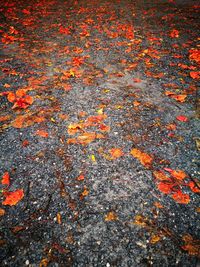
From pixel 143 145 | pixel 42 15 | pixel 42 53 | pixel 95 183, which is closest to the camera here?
pixel 95 183

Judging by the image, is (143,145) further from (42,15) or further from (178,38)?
(42,15)

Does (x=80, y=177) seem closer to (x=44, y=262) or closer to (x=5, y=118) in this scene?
(x=44, y=262)

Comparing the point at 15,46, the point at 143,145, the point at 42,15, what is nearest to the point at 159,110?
the point at 143,145

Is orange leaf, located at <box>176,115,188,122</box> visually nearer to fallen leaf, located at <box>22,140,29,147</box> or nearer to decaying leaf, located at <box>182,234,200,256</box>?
decaying leaf, located at <box>182,234,200,256</box>

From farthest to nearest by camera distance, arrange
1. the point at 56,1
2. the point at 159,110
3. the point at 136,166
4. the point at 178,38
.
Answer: the point at 56,1 → the point at 178,38 → the point at 159,110 → the point at 136,166

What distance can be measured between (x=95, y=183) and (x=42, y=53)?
3950mm

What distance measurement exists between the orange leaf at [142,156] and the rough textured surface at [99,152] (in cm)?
5

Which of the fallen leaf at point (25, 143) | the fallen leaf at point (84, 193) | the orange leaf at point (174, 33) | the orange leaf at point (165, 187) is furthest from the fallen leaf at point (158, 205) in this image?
the orange leaf at point (174, 33)

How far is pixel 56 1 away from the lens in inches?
400

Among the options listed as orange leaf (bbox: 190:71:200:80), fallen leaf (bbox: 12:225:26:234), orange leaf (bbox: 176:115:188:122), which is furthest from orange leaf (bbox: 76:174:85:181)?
orange leaf (bbox: 190:71:200:80)

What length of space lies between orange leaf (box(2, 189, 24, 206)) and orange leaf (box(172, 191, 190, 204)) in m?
1.60

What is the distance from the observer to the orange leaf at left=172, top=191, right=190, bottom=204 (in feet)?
7.01

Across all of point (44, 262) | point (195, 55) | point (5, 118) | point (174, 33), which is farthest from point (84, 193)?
point (174, 33)

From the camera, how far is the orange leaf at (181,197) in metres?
2.14
